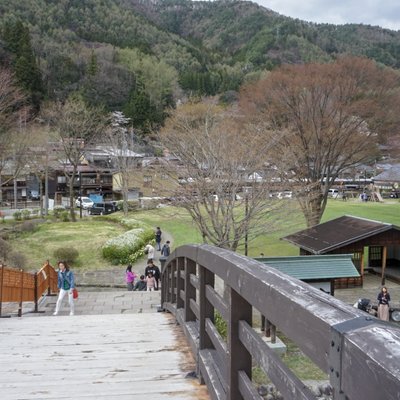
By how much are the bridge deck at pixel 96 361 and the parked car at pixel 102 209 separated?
96.4 feet

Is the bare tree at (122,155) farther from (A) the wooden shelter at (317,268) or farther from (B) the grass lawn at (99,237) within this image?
(A) the wooden shelter at (317,268)

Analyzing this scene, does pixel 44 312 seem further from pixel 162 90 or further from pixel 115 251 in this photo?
pixel 162 90

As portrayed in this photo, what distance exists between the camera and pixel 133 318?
637 cm

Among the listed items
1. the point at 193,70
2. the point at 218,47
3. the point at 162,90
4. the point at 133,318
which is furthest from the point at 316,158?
the point at 218,47

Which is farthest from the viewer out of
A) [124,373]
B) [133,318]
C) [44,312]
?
[44,312]

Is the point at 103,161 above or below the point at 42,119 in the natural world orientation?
below

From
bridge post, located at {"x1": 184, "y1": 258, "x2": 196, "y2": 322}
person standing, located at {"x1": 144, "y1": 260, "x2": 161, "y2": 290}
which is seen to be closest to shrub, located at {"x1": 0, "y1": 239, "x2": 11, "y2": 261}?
person standing, located at {"x1": 144, "y1": 260, "x2": 161, "y2": 290}

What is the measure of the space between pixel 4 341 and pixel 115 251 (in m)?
14.7

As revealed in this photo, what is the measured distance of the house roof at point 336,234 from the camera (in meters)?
17.0

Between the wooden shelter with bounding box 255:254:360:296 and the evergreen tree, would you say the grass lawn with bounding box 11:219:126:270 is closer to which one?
the wooden shelter with bounding box 255:254:360:296

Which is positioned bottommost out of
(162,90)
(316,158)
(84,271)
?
(84,271)

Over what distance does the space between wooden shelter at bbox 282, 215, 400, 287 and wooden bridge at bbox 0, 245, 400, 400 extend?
11.8 m

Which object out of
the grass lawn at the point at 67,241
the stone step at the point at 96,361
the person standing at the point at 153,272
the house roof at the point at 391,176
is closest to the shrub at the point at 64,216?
the grass lawn at the point at 67,241

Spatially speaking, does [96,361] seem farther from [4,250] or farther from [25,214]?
[25,214]
